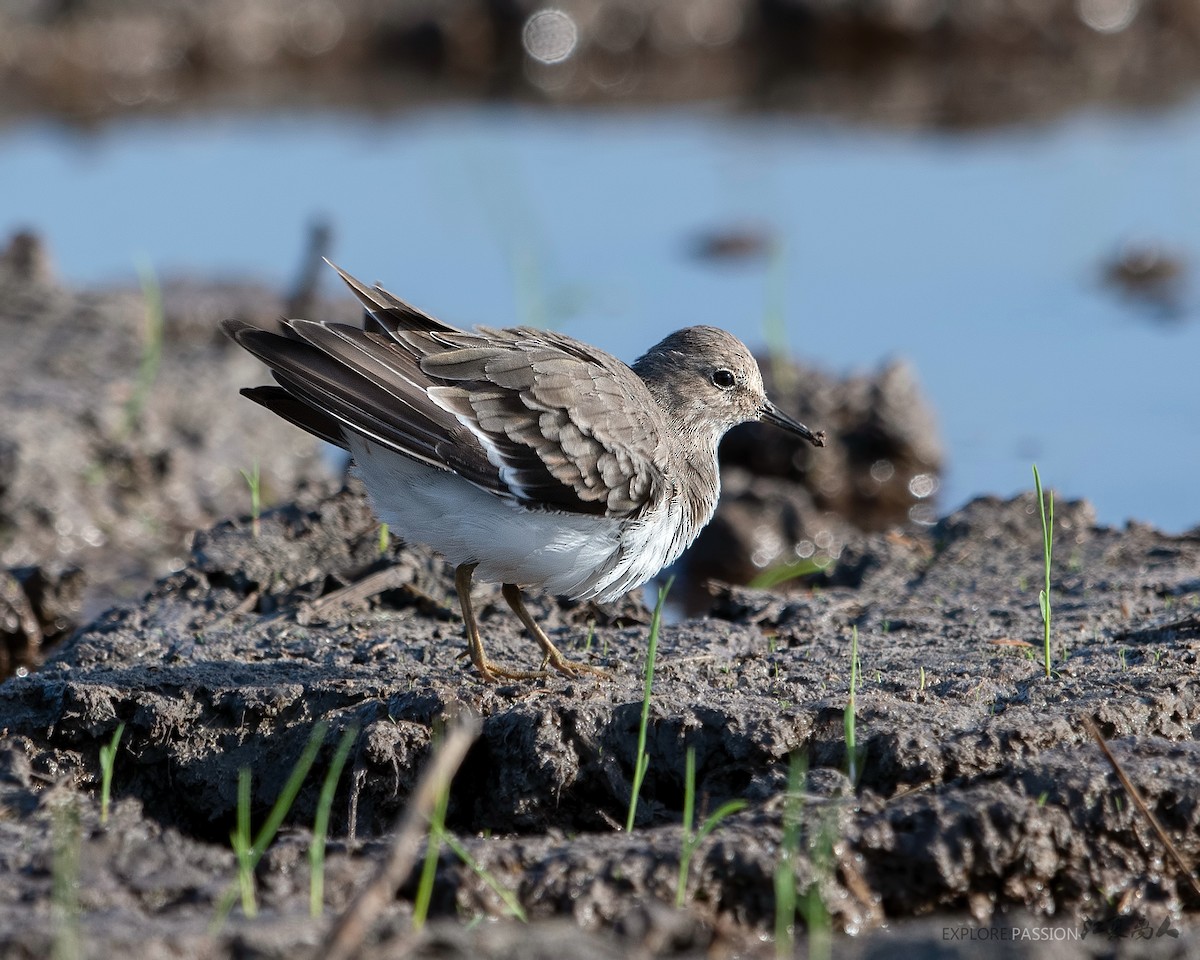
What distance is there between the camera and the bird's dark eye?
6118mm

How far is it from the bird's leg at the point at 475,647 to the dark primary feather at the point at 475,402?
0.46 meters

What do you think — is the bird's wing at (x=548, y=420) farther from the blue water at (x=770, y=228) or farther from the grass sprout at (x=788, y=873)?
the blue water at (x=770, y=228)

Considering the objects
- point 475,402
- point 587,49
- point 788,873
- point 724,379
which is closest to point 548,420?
point 475,402

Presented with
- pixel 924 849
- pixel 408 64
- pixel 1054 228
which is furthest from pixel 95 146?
pixel 924 849

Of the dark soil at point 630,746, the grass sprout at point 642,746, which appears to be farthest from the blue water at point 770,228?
the grass sprout at point 642,746

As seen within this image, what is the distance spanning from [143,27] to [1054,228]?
10.8 metres

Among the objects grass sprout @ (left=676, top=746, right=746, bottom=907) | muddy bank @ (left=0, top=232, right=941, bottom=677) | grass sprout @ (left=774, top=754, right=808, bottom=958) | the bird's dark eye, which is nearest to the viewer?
grass sprout @ (left=774, top=754, right=808, bottom=958)

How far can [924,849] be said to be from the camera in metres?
4.12

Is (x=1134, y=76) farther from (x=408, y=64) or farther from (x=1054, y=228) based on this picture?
(x=408, y=64)

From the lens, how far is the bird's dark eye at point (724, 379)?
612 cm

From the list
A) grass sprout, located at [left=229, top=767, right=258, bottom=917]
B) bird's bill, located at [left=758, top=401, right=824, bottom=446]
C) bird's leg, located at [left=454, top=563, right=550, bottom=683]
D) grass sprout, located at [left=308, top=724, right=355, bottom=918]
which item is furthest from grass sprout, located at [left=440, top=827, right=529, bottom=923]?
bird's bill, located at [left=758, top=401, right=824, bottom=446]

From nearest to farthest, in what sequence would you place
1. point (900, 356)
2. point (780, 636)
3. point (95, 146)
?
point (780, 636)
point (900, 356)
point (95, 146)

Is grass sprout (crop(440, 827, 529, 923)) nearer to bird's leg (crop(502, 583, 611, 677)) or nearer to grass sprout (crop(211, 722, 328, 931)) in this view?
grass sprout (crop(211, 722, 328, 931))

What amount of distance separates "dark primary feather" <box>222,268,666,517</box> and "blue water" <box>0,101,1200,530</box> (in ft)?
12.8
